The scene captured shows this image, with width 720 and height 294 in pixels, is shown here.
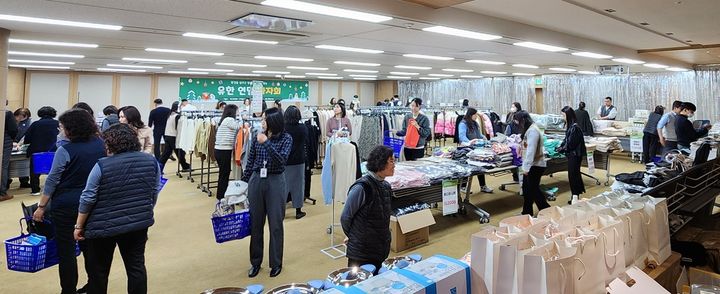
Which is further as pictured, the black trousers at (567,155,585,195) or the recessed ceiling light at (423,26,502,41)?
the black trousers at (567,155,585,195)

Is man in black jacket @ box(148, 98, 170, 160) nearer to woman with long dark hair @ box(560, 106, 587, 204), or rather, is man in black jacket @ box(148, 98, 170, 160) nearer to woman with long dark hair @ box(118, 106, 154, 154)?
woman with long dark hair @ box(118, 106, 154, 154)

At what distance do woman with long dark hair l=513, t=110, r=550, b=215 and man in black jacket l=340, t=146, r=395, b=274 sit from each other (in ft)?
9.48

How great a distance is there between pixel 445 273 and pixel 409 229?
2.88 metres

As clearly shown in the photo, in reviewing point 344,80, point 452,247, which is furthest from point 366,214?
point 344,80

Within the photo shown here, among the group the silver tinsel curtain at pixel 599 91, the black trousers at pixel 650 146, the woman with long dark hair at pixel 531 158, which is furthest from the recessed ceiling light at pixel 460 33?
the silver tinsel curtain at pixel 599 91

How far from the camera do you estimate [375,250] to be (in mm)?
2564

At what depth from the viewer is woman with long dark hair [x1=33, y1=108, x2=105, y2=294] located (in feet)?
8.93

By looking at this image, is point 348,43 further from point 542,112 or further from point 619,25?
point 542,112

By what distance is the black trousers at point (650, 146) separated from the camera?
9266 millimetres

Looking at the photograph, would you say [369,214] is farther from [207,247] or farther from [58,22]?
[58,22]

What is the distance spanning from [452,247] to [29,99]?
13.5 meters

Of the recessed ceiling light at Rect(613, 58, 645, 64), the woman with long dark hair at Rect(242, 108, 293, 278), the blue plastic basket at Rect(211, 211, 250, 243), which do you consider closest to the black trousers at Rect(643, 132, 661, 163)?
the recessed ceiling light at Rect(613, 58, 645, 64)

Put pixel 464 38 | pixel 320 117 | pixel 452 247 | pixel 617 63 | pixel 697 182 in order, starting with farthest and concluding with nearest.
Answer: pixel 617 63 < pixel 320 117 < pixel 464 38 < pixel 452 247 < pixel 697 182

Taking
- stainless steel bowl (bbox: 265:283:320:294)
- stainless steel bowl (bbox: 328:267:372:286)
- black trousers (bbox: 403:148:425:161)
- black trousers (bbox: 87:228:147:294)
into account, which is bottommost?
black trousers (bbox: 87:228:147:294)
